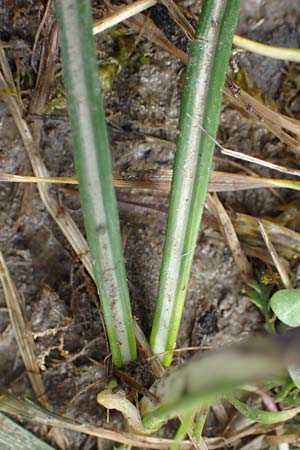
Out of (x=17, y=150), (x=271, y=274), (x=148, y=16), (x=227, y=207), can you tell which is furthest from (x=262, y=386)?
(x=148, y=16)

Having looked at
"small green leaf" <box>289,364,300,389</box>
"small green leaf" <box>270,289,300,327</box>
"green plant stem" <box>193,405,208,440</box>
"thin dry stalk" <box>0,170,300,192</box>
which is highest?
"thin dry stalk" <box>0,170,300,192</box>

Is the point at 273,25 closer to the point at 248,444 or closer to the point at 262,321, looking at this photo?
the point at 262,321

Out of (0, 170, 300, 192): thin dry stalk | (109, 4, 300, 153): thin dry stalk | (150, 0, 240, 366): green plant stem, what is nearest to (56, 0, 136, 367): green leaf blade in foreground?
(150, 0, 240, 366): green plant stem

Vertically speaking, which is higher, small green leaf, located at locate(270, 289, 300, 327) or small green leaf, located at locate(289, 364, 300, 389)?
small green leaf, located at locate(270, 289, 300, 327)

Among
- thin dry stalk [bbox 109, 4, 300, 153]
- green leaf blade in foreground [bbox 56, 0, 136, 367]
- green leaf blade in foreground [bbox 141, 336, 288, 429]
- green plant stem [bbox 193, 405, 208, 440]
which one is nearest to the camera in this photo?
green leaf blade in foreground [bbox 141, 336, 288, 429]

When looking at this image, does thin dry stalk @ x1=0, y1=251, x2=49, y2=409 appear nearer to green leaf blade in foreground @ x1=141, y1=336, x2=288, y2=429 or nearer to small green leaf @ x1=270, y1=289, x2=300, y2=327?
small green leaf @ x1=270, y1=289, x2=300, y2=327

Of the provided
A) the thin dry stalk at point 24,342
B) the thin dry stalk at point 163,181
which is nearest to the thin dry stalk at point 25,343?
the thin dry stalk at point 24,342
